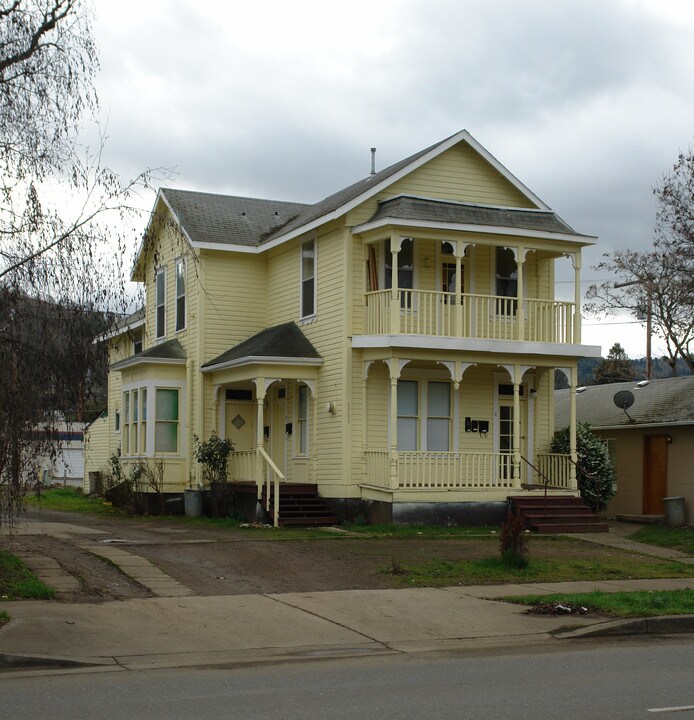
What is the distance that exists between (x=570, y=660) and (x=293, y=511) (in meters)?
14.4

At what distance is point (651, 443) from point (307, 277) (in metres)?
10.1

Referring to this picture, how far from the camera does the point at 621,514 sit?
95.8 ft

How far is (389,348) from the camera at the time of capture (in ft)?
77.8

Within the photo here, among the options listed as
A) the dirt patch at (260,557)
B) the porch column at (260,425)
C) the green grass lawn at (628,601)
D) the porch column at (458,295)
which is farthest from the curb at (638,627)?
the porch column at (260,425)

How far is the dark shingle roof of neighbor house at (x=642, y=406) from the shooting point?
27.7 metres

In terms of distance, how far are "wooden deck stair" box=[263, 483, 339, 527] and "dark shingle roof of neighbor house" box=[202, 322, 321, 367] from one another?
3.10 m

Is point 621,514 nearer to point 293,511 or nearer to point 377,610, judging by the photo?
point 293,511

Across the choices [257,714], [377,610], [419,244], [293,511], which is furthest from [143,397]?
[257,714]

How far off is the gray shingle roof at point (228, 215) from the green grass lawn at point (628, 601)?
15.9m

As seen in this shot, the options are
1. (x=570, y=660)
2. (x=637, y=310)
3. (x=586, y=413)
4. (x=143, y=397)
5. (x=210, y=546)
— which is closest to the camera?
(x=570, y=660)

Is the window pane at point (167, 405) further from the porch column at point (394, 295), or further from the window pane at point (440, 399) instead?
the porch column at point (394, 295)

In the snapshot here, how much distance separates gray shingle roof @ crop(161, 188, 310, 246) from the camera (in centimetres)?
2847

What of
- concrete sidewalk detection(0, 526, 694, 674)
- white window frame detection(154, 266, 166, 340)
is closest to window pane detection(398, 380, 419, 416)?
white window frame detection(154, 266, 166, 340)

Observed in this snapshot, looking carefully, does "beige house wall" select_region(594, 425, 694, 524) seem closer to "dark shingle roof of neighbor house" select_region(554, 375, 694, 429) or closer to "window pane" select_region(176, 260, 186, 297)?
"dark shingle roof of neighbor house" select_region(554, 375, 694, 429)
